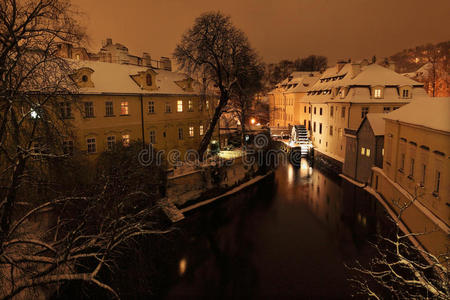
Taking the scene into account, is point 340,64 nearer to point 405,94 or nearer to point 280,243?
point 405,94

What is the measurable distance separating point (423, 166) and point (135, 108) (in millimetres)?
16064

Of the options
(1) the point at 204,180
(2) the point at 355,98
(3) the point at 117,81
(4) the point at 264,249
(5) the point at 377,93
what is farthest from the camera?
(5) the point at 377,93

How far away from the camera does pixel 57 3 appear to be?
736 cm

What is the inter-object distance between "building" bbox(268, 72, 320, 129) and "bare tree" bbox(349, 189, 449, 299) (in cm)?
2875

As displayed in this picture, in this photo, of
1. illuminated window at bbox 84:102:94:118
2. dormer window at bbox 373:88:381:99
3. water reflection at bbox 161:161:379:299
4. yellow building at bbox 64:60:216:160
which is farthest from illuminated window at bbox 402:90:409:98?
illuminated window at bbox 84:102:94:118

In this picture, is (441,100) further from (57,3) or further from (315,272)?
(57,3)

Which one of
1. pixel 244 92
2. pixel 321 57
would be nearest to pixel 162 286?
pixel 244 92

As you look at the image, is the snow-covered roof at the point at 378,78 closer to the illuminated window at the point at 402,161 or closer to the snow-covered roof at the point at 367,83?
the snow-covered roof at the point at 367,83

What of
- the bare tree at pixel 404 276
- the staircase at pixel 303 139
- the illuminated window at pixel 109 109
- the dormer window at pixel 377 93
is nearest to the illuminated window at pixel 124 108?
the illuminated window at pixel 109 109

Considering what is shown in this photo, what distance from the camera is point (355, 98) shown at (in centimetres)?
2539

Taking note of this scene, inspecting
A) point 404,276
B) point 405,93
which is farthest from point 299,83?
point 404,276

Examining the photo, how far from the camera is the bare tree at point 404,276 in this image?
566cm

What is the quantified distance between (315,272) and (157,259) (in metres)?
6.25

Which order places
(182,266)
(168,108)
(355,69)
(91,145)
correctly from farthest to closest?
1. (355,69)
2. (168,108)
3. (91,145)
4. (182,266)
